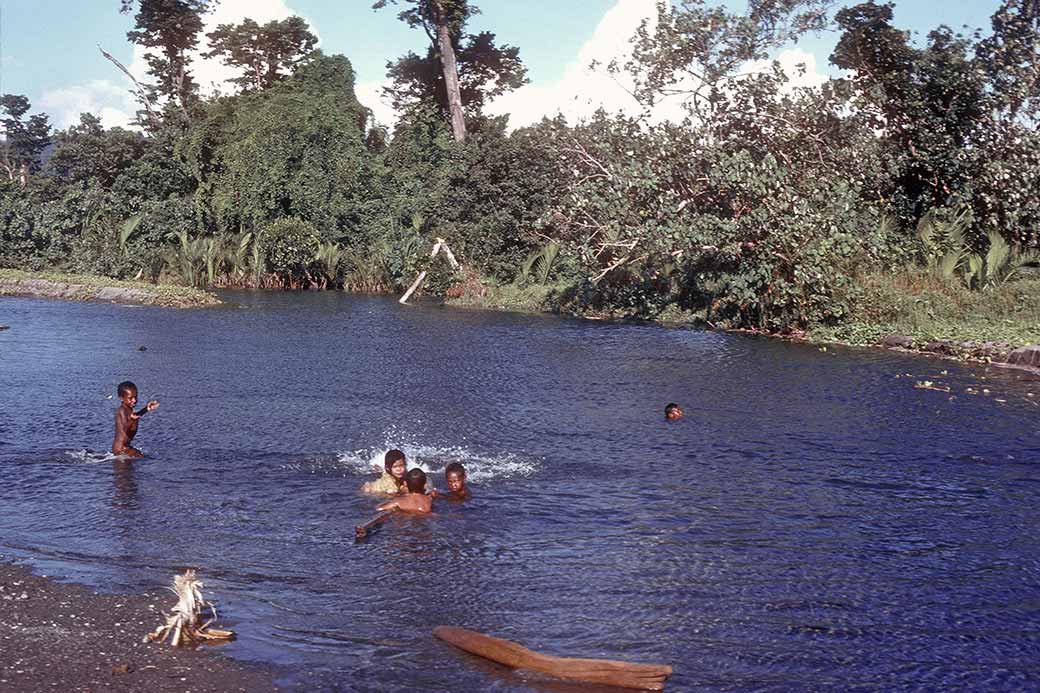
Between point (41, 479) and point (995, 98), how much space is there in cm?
2403

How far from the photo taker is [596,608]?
7914 millimetres

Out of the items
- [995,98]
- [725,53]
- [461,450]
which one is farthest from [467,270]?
[461,450]

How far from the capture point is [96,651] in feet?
21.9

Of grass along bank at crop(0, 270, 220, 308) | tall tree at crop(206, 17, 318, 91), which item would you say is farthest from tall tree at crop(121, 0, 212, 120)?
grass along bank at crop(0, 270, 220, 308)

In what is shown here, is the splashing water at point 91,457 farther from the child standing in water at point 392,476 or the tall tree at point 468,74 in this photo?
the tall tree at point 468,74

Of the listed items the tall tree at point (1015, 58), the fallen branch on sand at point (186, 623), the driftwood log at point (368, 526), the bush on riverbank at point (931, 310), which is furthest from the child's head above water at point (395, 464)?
the tall tree at point (1015, 58)

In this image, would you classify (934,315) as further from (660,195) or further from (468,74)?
(468,74)

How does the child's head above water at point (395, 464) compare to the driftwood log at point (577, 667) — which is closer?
the driftwood log at point (577, 667)

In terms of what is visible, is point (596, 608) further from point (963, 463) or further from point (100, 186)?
point (100, 186)

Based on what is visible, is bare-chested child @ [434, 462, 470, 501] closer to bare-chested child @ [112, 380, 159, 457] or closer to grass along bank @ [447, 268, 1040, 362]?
bare-chested child @ [112, 380, 159, 457]

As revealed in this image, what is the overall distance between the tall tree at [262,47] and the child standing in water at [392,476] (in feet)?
144

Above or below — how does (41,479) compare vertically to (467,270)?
below

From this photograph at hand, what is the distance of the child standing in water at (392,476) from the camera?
10766 millimetres

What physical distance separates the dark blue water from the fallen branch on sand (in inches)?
11.9
